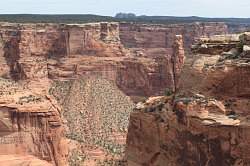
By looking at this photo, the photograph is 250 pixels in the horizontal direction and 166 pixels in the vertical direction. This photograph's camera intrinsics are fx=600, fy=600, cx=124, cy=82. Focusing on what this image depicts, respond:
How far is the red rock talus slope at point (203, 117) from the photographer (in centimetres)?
1706

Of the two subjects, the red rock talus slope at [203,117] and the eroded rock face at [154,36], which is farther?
the eroded rock face at [154,36]

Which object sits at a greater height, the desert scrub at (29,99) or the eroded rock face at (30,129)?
the desert scrub at (29,99)

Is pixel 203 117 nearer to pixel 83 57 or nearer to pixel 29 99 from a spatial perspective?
pixel 29 99

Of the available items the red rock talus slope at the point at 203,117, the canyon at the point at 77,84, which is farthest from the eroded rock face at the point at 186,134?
the canyon at the point at 77,84

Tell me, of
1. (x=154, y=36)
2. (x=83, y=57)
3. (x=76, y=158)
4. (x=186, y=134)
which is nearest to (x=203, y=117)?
(x=186, y=134)

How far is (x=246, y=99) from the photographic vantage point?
17.8m

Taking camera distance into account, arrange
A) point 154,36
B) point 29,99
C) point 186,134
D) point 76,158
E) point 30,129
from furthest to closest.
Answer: point 154,36 → point 76,158 → point 29,99 → point 30,129 → point 186,134

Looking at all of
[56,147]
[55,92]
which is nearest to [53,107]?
[56,147]

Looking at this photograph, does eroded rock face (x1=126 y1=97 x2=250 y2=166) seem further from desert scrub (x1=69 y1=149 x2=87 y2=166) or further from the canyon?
desert scrub (x1=69 y1=149 x2=87 y2=166)

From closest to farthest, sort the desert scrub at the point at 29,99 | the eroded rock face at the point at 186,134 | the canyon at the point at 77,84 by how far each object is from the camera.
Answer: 1. the eroded rock face at the point at 186,134
2. the canyon at the point at 77,84
3. the desert scrub at the point at 29,99

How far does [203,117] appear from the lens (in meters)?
17.7

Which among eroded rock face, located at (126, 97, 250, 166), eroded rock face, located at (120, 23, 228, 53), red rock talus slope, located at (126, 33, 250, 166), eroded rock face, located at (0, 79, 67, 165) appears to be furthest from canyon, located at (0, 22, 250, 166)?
red rock talus slope, located at (126, 33, 250, 166)

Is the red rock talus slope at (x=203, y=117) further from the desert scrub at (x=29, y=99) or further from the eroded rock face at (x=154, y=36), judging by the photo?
the eroded rock face at (x=154, y=36)

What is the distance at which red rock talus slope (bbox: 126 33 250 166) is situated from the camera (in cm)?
1706
